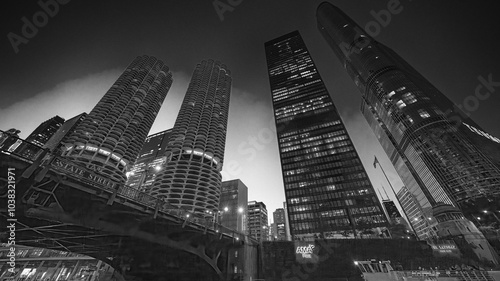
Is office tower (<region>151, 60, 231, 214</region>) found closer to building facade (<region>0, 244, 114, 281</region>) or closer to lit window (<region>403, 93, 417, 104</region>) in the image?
building facade (<region>0, 244, 114, 281</region>)

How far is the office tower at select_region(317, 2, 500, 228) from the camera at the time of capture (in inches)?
3287

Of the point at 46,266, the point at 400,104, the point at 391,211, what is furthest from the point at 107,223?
the point at 400,104

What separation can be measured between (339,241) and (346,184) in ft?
212

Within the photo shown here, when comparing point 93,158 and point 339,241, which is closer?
point 339,241

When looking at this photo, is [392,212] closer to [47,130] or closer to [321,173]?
[321,173]

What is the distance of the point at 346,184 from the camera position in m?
92.1

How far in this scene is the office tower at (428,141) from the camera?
83.5 meters

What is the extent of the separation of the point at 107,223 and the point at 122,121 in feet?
338

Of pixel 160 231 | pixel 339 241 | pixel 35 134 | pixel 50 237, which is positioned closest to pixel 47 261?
pixel 50 237

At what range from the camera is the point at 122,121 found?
10075 centimetres

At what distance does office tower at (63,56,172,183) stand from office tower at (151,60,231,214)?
17.6 m

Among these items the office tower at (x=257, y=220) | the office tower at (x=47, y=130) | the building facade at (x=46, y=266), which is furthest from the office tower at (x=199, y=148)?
the office tower at (x=47, y=130)

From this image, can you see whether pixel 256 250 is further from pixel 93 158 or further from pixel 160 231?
pixel 93 158

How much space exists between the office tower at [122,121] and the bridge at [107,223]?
6402cm
